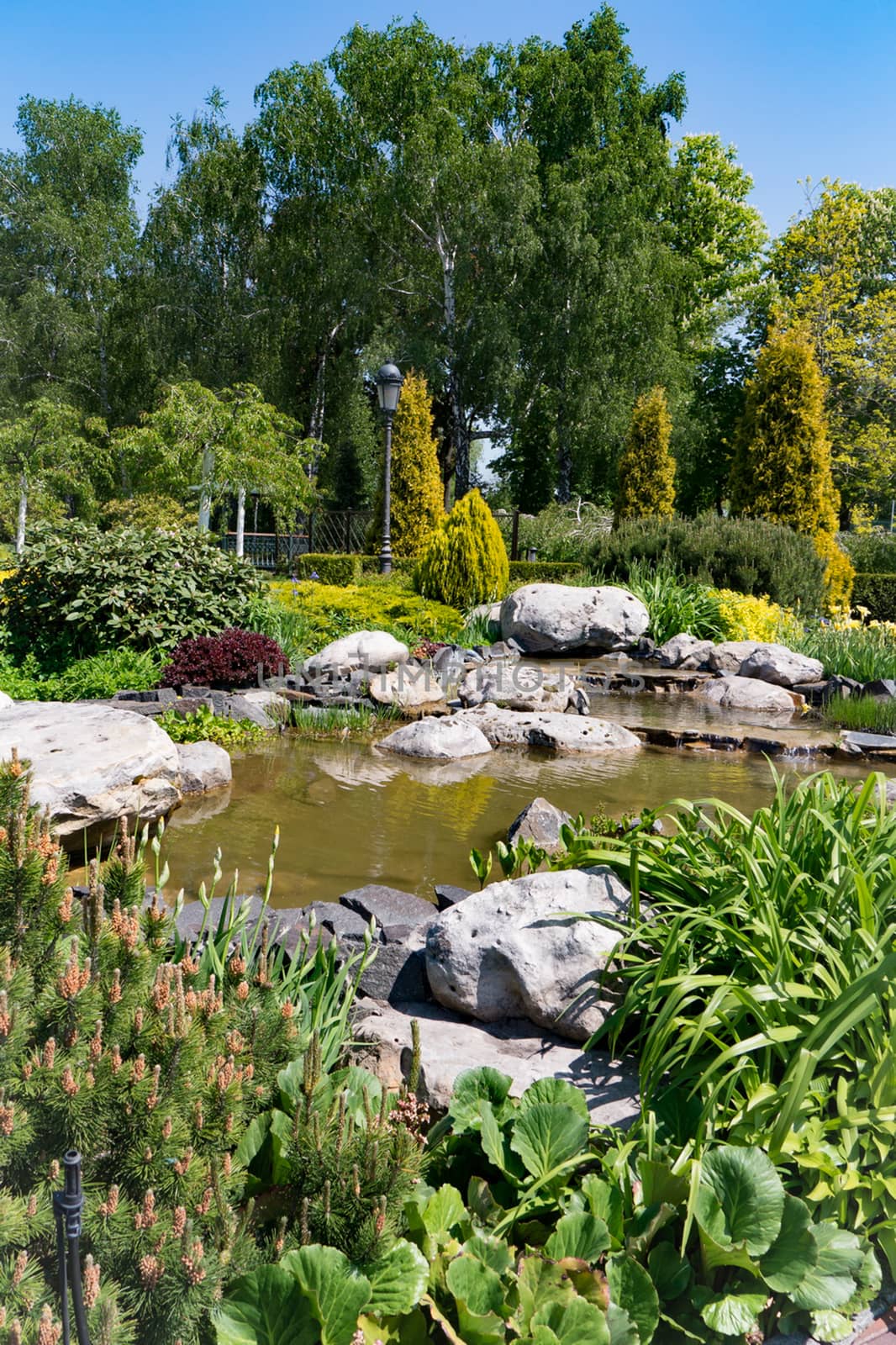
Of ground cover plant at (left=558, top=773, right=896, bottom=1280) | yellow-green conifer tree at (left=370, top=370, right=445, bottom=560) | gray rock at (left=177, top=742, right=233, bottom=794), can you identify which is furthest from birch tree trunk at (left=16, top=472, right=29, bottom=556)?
ground cover plant at (left=558, top=773, right=896, bottom=1280)

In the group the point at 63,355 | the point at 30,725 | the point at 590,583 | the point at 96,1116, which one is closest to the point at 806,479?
the point at 590,583

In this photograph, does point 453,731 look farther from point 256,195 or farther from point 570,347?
point 256,195

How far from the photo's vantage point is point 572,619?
38.4 ft

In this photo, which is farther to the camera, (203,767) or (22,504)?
(22,504)

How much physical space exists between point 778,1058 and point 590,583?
42.3 ft

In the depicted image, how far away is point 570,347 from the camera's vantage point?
2377 centimetres

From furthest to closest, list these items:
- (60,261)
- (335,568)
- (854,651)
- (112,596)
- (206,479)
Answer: (60,261) → (335,568) → (206,479) → (854,651) → (112,596)

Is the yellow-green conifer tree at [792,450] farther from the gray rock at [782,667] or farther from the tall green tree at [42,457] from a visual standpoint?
the tall green tree at [42,457]

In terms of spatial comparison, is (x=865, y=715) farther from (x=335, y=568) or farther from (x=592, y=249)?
(x=592, y=249)

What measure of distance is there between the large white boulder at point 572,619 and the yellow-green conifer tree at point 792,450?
5.66 meters

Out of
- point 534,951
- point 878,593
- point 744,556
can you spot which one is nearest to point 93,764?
point 534,951

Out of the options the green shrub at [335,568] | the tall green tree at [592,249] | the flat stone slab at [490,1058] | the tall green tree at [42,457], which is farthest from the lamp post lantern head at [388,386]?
the flat stone slab at [490,1058]

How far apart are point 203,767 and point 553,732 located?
2956mm

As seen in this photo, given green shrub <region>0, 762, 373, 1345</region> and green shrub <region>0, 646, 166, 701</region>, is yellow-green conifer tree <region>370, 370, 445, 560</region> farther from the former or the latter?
green shrub <region>0, 762, 373, 1345</region>
